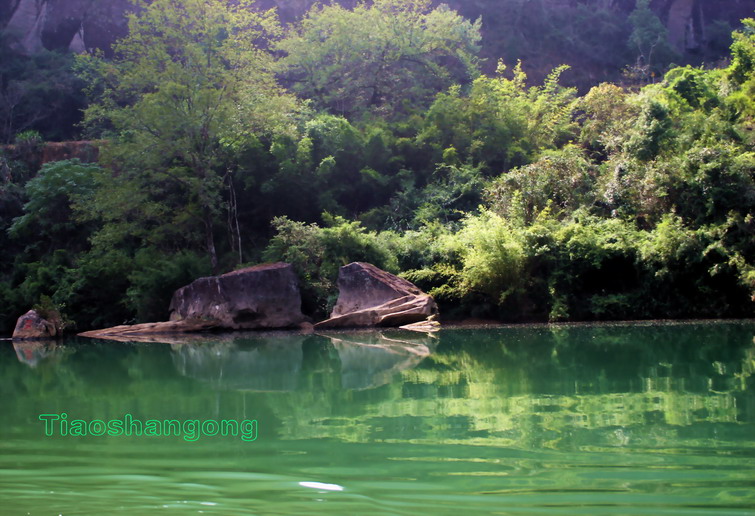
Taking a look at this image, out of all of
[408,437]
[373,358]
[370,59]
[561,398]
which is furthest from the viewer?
[370,59]

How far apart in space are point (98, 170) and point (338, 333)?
40.1 feet

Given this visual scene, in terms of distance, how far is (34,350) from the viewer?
50.4 ft

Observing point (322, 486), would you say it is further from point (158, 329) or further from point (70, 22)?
point (70, 22)

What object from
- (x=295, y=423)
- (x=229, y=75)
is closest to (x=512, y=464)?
(x=295, y=423)

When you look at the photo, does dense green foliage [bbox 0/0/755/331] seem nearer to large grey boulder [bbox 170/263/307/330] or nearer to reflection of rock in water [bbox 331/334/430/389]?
large grey boulder [bbox 170/263/307/330]

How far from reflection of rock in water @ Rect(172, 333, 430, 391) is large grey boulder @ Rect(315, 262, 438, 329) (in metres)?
1.55

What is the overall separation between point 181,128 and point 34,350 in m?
8.62

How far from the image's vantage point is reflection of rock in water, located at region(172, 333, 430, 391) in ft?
29.5

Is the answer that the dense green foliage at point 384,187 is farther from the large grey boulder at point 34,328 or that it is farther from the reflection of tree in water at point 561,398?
the reflection of tree in water at point 561,398

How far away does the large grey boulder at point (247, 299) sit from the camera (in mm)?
18484

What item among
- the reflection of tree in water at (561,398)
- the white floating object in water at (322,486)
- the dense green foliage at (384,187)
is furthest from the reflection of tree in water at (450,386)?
the dense green foliage at (384,187)

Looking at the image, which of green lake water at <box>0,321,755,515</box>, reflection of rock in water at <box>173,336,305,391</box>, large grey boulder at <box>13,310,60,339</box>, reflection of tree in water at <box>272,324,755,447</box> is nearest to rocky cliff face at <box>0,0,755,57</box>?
large grey boulder at <box>13,310,60,339</box>

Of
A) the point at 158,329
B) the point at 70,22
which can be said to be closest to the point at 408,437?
the point at 158,329

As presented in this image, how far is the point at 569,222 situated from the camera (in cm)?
1864
